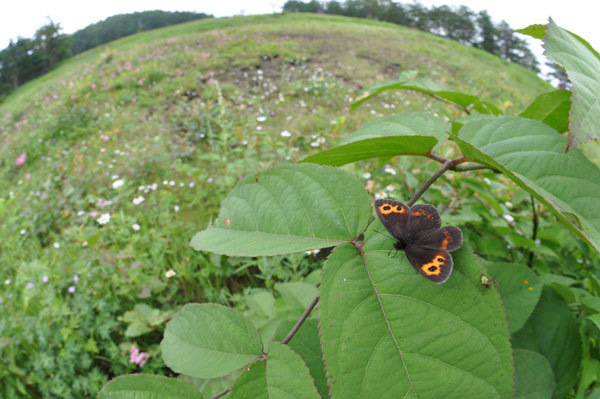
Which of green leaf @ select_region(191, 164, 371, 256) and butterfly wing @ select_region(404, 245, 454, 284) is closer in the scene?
butterfly wing @ select_region(404, 245, 454, 284)

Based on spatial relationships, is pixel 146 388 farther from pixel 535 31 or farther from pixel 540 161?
pixel 535 31

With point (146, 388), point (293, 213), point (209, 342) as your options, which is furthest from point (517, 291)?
point (146, 388)

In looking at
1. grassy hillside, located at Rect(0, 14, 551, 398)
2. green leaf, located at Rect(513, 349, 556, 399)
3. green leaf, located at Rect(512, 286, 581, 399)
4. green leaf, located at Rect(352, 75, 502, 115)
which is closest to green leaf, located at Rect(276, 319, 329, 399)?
green leaf, located at Rect(513, 349, 556, 399)

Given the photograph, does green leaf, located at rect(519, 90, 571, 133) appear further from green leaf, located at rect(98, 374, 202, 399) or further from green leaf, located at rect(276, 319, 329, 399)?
green leaf, located at rect(98, 374, 202, 399)

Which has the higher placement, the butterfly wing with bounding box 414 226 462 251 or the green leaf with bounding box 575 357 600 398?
the butterfly wing with bounding box 414 226 462 251

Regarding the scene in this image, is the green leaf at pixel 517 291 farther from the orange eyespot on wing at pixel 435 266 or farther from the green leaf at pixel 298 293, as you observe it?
the green leaf at pixel 298 293

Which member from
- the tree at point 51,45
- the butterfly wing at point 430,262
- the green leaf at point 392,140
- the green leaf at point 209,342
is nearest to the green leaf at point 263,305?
the green leaf at point 209,342

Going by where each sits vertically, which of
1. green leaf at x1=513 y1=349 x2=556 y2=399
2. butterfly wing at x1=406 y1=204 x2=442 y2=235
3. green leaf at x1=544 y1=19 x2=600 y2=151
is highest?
green leaf at x1=544 y1=19 x2=600 y2=151
